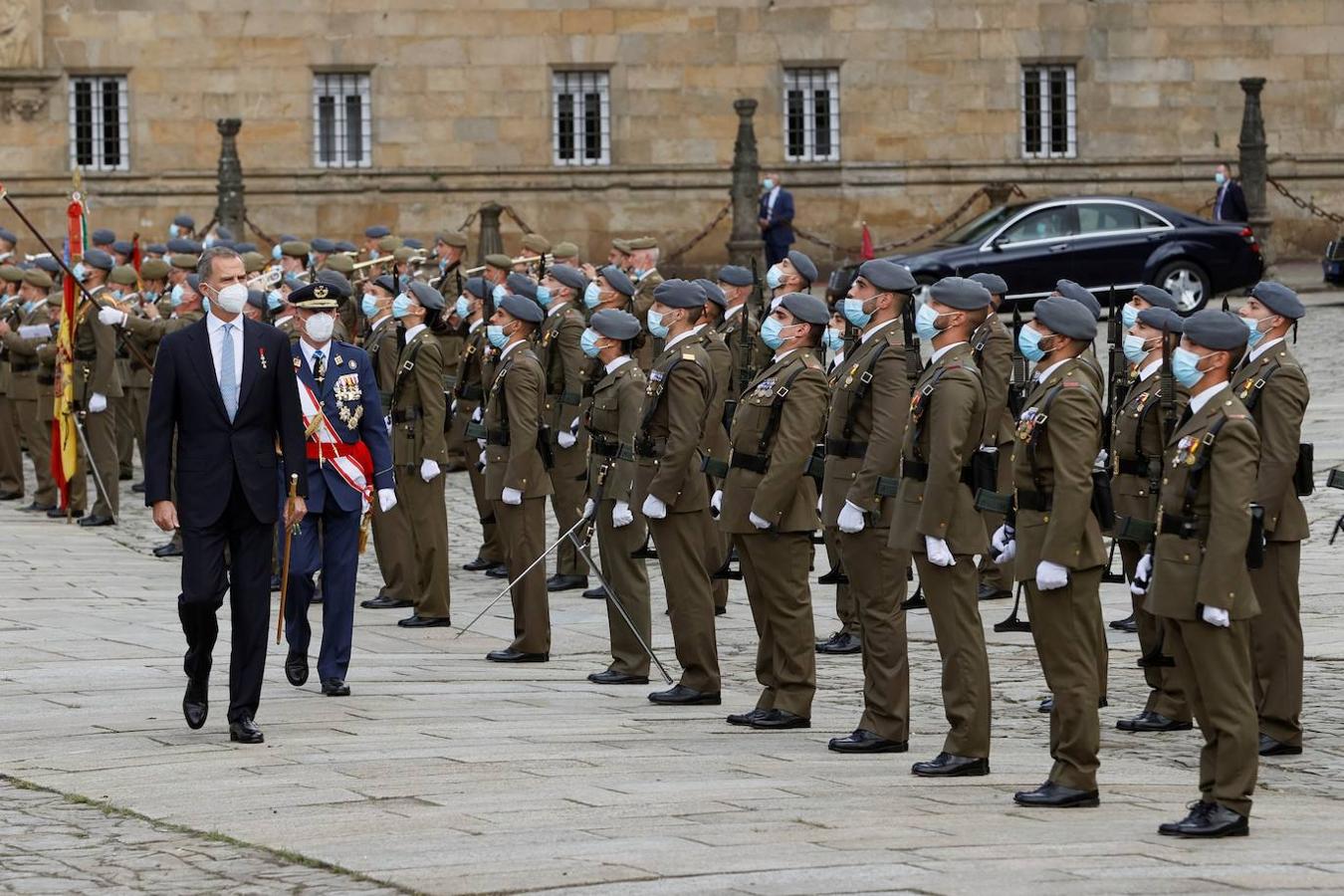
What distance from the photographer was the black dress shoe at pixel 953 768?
9875mm

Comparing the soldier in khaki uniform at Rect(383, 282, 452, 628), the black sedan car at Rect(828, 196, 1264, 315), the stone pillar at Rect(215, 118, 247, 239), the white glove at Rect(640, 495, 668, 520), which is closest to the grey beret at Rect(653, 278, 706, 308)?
the white glove at Rect(640, 495, 668, 520)

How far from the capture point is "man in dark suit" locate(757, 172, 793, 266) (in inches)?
1288

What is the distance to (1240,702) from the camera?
878cm

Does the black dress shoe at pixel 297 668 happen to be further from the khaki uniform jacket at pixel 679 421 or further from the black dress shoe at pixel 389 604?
the black dress shoe at pixel 389 604

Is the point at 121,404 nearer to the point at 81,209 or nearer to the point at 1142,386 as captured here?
the point at 81,209

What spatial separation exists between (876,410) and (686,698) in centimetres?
186

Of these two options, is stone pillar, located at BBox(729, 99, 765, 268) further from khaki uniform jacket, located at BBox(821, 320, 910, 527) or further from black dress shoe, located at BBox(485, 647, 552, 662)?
khaki uniform jacket, located at BBox(821, 320, 910, 527)

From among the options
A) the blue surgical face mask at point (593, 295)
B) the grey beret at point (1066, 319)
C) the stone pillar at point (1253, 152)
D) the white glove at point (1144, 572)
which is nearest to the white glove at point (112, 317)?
the blue surgical face mask at point (593, 295)

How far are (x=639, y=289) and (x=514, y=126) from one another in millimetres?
17252

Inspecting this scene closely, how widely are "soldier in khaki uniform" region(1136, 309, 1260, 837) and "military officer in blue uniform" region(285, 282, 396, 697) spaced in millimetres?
4301

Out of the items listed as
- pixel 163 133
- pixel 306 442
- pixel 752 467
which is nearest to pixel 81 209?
pixel 306 442

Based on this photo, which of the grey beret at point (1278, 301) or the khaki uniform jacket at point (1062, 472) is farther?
the grey beret at point (1278, 301)

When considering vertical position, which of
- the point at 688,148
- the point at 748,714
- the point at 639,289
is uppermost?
the point at 688,148

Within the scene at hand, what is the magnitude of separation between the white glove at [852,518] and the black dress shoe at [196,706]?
276cm
